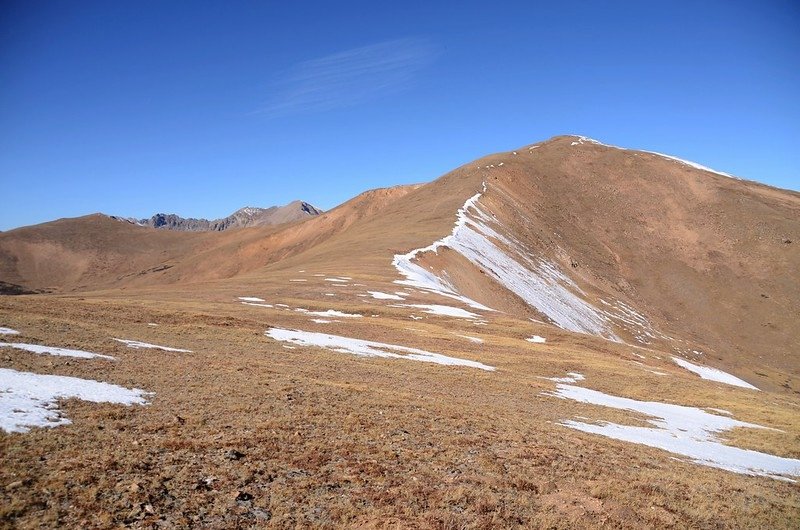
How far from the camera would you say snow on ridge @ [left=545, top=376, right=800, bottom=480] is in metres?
18.4

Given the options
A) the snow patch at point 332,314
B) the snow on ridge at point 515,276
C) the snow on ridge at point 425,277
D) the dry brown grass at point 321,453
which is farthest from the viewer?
the snow on ridge at point 515,276

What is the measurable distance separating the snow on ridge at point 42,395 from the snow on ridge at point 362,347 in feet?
43.6

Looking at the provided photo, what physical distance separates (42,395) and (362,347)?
58.1 feet

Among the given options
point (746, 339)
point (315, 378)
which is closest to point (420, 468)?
point (315, 378)

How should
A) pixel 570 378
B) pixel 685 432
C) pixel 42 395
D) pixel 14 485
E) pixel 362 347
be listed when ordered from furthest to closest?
pixel 570 378
pixel 362 347
pixel 685 432
pixel 42 395
pixel 14 485

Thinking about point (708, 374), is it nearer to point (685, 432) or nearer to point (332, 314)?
point (685, 432)

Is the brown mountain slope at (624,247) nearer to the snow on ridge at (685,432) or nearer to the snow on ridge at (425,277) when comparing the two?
the snow on ridge at (425,277)

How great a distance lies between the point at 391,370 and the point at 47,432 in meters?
15.1

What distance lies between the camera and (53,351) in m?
16.8

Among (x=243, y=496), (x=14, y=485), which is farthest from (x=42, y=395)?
(x=243, y=496)

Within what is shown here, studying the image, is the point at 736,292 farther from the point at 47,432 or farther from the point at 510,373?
the point at 47,432

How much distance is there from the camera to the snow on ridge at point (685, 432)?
725 inches

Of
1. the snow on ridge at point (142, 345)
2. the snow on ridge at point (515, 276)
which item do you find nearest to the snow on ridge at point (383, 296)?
the snow on ridge at point (515, 276)

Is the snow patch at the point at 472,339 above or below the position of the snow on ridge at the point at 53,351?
below
